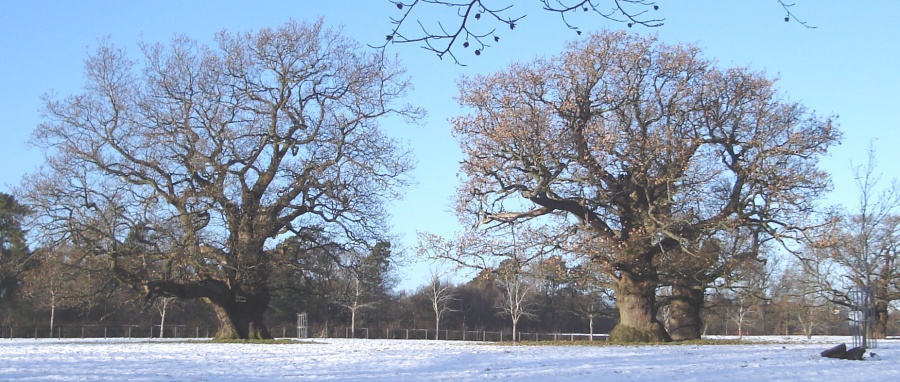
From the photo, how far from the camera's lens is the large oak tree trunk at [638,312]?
943 inches

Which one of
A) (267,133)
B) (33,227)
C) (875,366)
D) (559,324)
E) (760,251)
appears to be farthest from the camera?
(559,324)

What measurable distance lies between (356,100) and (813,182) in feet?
51.0

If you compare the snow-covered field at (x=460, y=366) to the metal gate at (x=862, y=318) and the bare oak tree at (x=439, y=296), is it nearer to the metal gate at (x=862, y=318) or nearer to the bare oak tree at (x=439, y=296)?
the metal gate at (x=862, y=318)

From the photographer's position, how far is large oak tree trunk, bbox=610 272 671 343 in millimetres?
23953

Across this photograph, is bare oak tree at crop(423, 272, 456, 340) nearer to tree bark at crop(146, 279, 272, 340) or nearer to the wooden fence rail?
the wooden fence rail

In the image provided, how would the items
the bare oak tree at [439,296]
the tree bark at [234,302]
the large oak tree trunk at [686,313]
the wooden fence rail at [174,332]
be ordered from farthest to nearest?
the bare oak tree at [439,296]
the wooden fence rail at [174,332]
the large oak tree trunk at [686,313]
the tree bark at [234,302]

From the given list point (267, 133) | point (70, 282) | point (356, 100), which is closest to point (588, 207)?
point (356, 100)

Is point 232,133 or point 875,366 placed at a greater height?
point 232,133

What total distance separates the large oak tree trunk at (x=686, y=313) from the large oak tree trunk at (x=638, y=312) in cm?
335

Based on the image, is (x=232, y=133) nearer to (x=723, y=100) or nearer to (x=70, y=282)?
(x=70, y=282)

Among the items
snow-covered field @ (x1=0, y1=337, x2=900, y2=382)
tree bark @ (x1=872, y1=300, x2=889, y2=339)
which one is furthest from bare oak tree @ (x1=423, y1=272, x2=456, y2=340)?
snow-covered field @ (x1=0, y1=337, x2=900, y2=382)

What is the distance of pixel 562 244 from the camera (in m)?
23.9

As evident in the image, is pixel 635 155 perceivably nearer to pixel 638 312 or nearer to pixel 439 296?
pixel 638 312

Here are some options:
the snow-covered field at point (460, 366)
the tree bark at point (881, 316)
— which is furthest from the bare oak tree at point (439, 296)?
the snow-covered field at point (460, 366)
